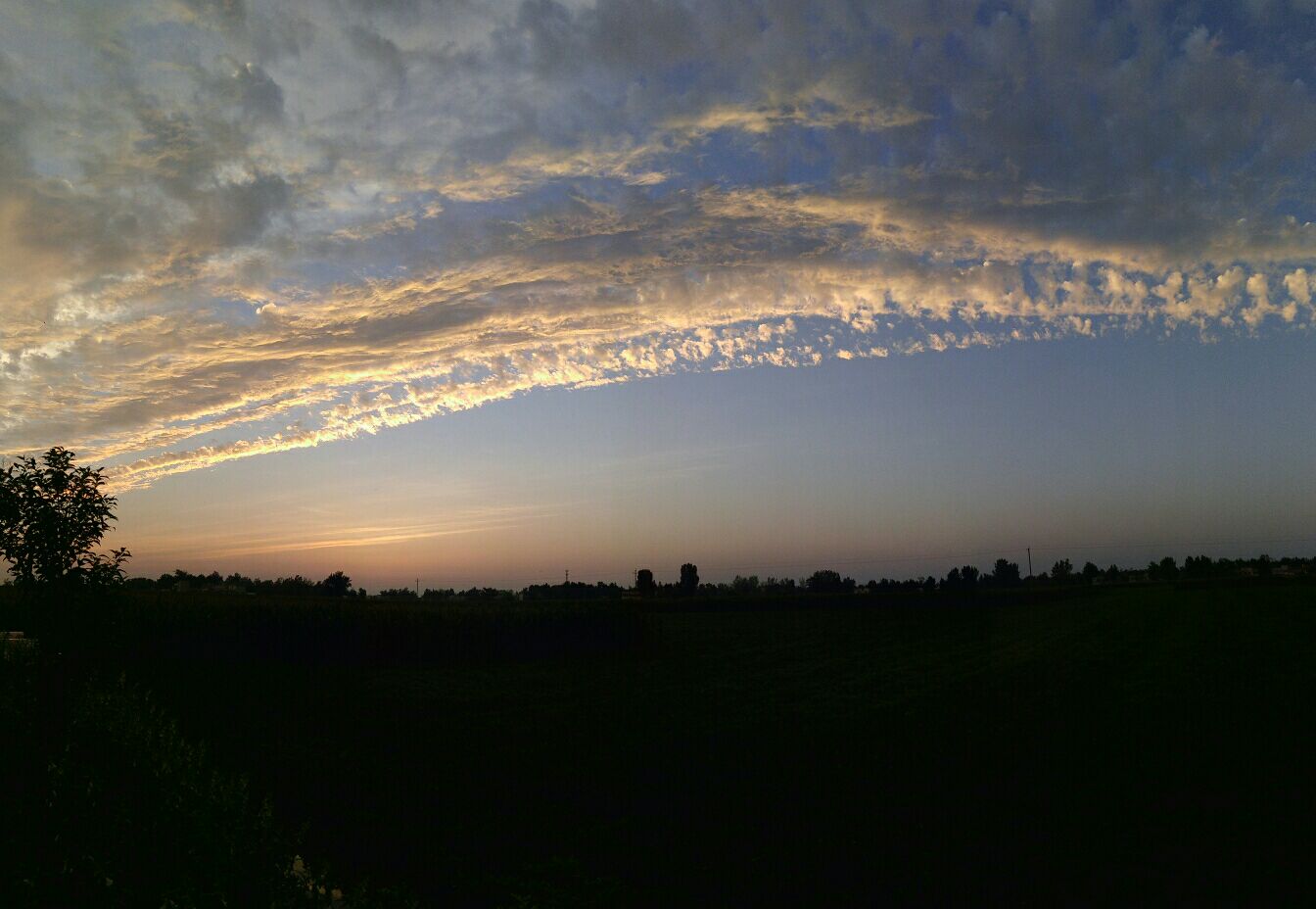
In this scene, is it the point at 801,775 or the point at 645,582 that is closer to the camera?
the point at 801,775

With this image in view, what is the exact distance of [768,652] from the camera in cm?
4381

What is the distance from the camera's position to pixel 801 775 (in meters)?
14.7

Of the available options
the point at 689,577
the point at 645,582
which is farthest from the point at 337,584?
the point at 689,577

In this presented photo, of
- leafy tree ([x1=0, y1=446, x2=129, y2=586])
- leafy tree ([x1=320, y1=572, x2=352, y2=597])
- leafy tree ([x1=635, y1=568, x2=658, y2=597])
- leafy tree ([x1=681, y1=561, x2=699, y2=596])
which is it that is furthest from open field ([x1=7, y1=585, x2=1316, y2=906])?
leafy tree ([x1=681, y1=561, x2=699, y2=596])

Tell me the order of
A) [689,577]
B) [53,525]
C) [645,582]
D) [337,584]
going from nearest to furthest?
[53,525] → [337,584] → [645,582] → [689,577]

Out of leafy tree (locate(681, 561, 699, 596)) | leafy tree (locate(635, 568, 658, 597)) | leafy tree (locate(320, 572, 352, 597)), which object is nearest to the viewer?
leafy tree (locate(320, 572, 352, 597))

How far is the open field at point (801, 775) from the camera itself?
31.8 ft

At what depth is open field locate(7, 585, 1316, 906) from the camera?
970cm

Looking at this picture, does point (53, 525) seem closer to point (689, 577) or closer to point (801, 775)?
point (801, 775)

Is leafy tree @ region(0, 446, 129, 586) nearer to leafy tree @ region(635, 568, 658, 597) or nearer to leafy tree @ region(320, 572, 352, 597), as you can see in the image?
leafy tree @ region(320, 572, 352, 597)

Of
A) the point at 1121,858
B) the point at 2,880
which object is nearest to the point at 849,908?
the point at 1121,858

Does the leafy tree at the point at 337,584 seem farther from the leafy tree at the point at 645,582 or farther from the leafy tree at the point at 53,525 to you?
the leafy tree at the point at 53,525

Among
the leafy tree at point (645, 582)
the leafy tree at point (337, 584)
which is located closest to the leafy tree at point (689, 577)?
the leafy tree at point (645, 582)

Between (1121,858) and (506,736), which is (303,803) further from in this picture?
(1121,858)
